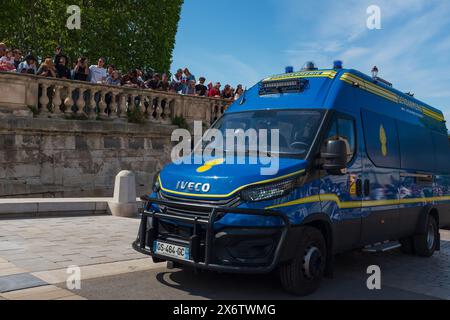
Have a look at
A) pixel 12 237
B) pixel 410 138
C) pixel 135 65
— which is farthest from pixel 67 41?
pixel 410 138

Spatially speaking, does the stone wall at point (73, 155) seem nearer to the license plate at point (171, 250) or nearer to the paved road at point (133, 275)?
the paved road at point (133, 275)

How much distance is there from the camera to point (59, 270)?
5898 millimetres

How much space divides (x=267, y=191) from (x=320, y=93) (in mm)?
1758

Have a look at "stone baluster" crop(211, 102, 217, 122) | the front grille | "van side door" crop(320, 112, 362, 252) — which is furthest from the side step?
"stone baluster" crop(211, 102, 217, 122)

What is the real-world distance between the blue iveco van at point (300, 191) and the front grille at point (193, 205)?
0.01m

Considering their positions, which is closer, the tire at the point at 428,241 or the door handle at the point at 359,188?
the door handle at the point at 359,188

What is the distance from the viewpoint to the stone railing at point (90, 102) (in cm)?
1174

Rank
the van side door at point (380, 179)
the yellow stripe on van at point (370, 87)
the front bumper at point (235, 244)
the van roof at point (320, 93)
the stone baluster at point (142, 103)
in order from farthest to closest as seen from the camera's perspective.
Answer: the stone baluster at point (142, 103)
the van side door at point (380, 179)
the yellow stripe on van at point (370, 87)
the van roof at point (320, 93)
the front bumper at point (235, 244)

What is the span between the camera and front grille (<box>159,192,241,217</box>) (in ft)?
16.1

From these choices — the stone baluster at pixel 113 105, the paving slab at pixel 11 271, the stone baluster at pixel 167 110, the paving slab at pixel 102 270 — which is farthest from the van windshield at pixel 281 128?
the stone baluster at pixel 167 110

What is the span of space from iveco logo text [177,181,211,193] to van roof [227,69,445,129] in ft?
5.36

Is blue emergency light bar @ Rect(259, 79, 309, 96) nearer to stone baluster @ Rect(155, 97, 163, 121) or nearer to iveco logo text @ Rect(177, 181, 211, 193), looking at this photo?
iveco logo text @ Rect(177, 181, 211, 193)

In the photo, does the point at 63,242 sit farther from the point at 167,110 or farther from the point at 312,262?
the point at 167,110

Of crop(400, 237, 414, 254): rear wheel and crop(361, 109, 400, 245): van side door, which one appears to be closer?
crop(361, 109, 400, 245): van side door
